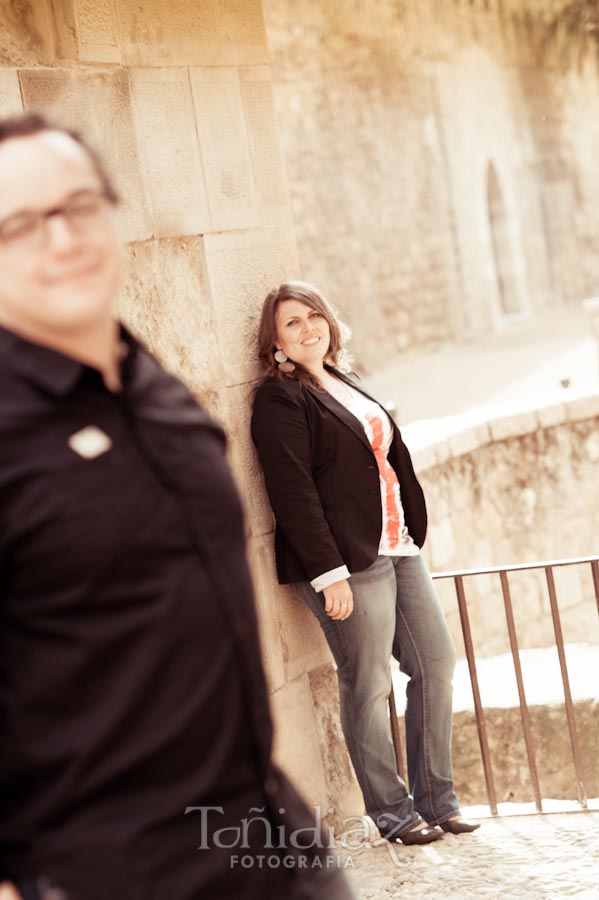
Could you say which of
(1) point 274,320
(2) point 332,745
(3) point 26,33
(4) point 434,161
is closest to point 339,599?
(2) point 332,745

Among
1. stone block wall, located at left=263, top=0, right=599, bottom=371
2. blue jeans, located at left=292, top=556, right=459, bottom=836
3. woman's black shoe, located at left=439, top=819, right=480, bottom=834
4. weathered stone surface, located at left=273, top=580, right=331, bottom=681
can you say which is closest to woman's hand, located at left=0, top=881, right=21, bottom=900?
blue jeans, located at left=292, top=556, right=459, bottom=836

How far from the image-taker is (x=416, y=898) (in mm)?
3377

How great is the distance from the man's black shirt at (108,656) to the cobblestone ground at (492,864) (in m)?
2.31

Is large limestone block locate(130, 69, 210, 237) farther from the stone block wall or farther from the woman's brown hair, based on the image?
the stone block wall

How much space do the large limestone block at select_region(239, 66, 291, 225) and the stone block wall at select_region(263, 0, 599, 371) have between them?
1013cm

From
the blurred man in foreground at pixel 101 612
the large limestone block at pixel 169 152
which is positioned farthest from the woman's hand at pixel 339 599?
the blurred man in foreground at pixel 101 612

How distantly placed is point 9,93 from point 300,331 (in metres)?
1.04

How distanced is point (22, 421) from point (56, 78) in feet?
7.29

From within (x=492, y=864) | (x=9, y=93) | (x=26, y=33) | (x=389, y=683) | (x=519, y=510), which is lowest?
(x=492, y=864)

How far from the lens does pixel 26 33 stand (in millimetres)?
3105

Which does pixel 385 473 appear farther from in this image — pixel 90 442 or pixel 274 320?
pixel 90 442

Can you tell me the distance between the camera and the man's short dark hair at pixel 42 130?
1220 millimetres

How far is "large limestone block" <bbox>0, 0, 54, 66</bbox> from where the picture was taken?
3049mm

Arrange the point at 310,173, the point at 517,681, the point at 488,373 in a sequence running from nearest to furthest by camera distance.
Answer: the point at 517,681 → the point at 310,173 → the point at 488,373
